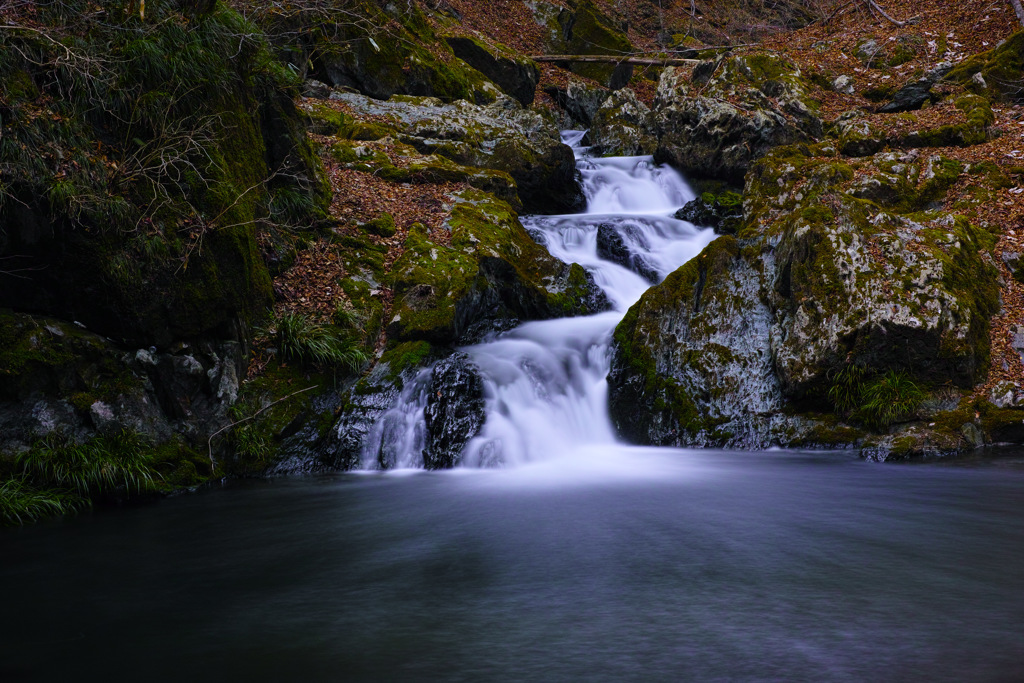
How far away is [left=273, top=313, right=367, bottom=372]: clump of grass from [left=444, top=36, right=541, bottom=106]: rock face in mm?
13267

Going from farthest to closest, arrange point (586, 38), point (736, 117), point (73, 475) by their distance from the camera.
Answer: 1. point (586, 38)
2. point (736, 117)
3. point (73, 475)

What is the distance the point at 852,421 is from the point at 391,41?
1387 cm

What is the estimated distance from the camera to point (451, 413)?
745cm

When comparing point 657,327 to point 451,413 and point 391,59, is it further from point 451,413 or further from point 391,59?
point 391,59

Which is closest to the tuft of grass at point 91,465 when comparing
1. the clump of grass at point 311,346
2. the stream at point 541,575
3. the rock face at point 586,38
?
the stream at point 541,575

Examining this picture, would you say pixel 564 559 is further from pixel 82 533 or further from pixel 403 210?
pixel 403 210

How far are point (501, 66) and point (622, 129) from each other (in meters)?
4.18

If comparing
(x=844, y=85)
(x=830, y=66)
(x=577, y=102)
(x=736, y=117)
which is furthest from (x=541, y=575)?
(x=577, y=102)

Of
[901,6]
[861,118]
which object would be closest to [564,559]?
[861,118]

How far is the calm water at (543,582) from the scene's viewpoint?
9.33ft

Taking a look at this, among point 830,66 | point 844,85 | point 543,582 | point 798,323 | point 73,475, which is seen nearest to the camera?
point 543,582

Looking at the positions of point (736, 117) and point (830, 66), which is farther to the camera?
point (830, 66)

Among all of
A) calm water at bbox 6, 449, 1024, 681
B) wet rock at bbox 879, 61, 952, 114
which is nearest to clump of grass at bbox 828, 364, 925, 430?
calm water at bbox 6, 449, 1024, 681

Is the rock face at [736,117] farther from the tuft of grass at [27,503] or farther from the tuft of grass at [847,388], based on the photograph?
the tuft of grass at [27,503]
